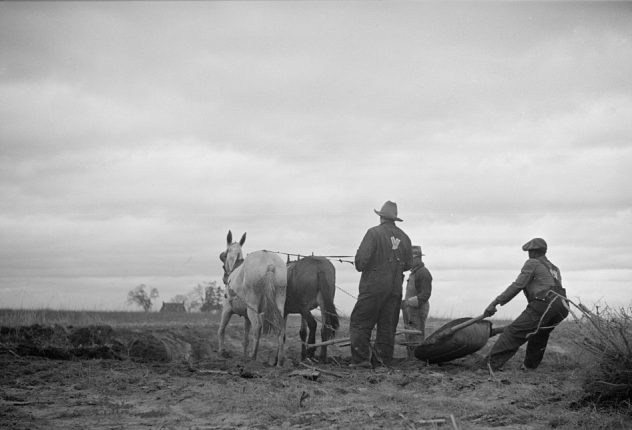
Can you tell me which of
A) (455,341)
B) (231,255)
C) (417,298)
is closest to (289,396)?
(455,341)

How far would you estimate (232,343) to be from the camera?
19219mm

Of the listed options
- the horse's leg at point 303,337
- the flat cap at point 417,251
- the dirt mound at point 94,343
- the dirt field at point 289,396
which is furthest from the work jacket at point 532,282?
the dirt mound at point 94,343

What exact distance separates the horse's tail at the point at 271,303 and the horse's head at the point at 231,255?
2.71m

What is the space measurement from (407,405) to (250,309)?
610 cm

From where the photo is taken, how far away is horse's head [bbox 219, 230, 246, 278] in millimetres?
15297

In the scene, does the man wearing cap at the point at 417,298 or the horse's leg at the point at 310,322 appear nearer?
the horse's leg at the point at 310,322

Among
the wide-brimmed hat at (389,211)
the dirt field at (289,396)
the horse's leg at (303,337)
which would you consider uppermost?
the wide-brimmed hat at (389,211)

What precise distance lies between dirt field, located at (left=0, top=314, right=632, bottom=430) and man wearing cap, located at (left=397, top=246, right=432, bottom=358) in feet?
4.65

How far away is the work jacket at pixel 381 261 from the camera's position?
11.0 m

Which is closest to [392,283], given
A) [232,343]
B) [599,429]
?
[599,429]

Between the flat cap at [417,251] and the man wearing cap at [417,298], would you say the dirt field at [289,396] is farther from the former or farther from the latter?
the flat cap at [417,251]

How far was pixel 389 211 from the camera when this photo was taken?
37.9 feet

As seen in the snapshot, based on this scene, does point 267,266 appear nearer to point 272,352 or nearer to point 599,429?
point 272,352

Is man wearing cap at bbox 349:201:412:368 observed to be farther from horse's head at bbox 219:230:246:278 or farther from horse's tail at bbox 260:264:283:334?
horse's head at bbox 219:230:246:278
